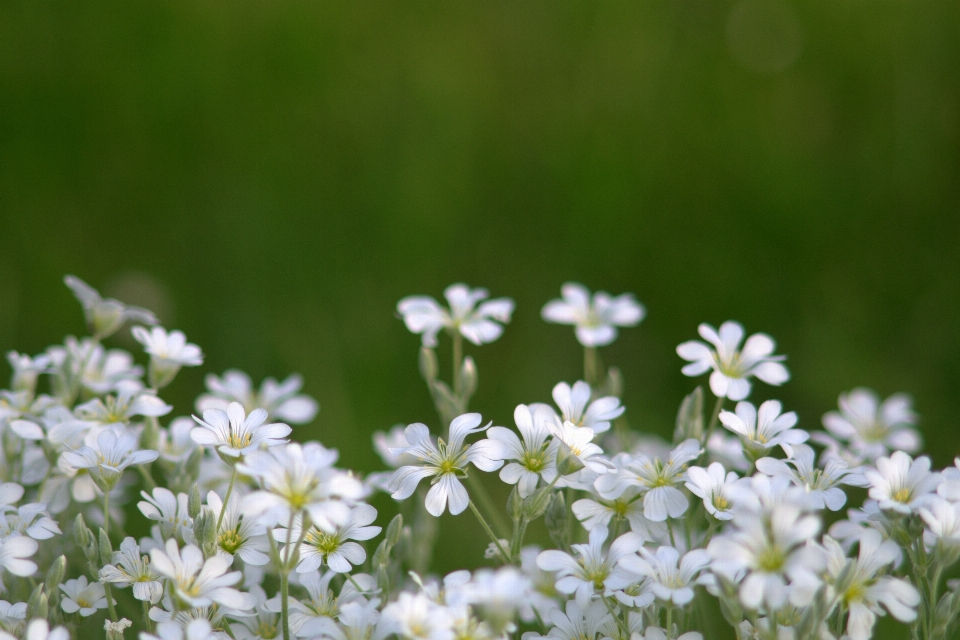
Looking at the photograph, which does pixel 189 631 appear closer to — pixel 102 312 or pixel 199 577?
pixel 199 577

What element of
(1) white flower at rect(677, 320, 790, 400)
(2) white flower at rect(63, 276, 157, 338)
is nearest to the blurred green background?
(2) white flower at rect(63, 276, 157, 338)

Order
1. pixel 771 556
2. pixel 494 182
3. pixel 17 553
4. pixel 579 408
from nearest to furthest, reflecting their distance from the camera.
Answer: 1. pixel 771 556
2. pixel 17 553
3. pixel 579 408
4. pixel 494 182

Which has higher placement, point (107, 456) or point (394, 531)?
point (107, 456)

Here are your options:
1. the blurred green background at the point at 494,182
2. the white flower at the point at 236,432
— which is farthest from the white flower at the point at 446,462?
the blurred green background at the point at 494,182

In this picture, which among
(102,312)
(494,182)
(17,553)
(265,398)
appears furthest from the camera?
(494,182)

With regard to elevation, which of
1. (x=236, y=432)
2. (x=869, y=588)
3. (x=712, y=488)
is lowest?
(x=869, y=588)

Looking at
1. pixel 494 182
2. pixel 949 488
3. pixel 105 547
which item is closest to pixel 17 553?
pixel 105 547

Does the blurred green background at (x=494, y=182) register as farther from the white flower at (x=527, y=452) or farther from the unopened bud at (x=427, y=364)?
the white flower at (x=527, y=452)

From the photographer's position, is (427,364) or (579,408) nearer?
(579,408)
